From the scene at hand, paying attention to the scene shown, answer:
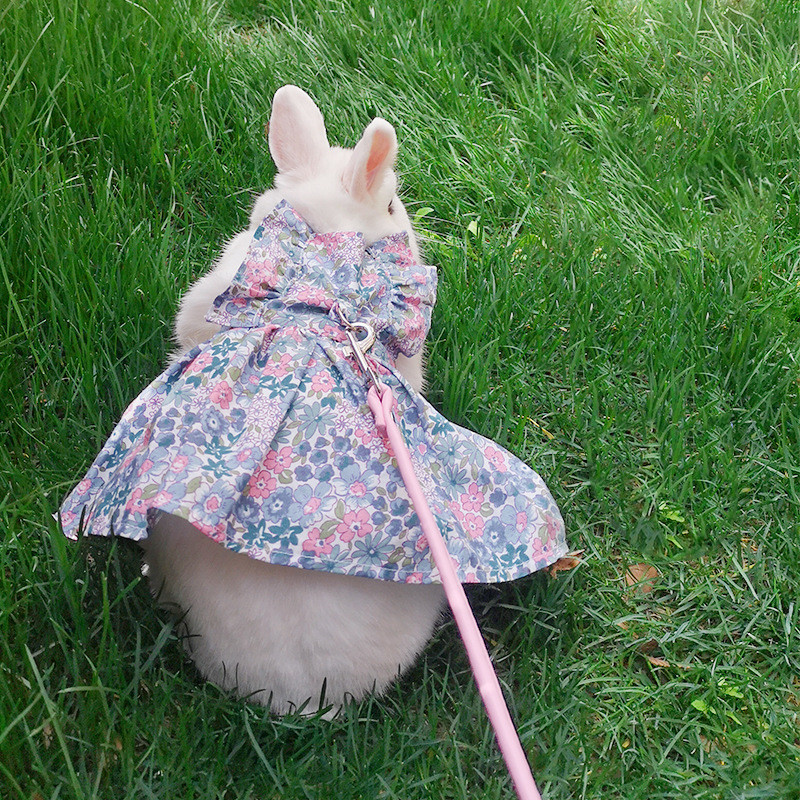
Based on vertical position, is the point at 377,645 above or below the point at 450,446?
below

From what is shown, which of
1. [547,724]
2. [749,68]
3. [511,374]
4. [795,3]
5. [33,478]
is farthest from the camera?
[795,3]

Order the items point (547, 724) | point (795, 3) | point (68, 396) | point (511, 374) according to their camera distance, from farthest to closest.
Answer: point (795, 3), point (511, 374), point (68, 396), point (547, 724)

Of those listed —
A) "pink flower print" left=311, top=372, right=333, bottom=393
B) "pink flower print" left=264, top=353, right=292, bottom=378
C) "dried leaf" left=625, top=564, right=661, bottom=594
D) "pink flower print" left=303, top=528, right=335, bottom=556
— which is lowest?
"dried leaf" left=625, top=564, right=661, bottom=594

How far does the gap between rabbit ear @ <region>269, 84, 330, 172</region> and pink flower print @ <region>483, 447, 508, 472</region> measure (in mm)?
897

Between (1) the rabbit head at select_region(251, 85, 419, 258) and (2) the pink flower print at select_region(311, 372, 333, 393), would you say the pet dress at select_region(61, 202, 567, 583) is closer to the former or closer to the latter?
(2) the pink flower print at select_region(311, 372, 333, 393)

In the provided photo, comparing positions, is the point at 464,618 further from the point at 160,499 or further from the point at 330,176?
the point at 330,176

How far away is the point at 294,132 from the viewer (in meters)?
2.50

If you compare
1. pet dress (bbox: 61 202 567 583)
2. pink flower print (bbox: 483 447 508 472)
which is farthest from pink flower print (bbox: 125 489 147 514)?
pink flower print (bbox: 483 447 508 472)

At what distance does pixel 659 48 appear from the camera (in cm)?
423

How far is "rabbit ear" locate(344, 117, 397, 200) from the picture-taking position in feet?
7.30

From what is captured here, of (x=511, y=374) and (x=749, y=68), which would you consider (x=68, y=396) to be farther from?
(x=749, y=68)

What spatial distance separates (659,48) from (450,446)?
2890 millimetres

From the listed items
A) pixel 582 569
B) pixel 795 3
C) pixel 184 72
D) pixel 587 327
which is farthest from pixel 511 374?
pixel 795 3

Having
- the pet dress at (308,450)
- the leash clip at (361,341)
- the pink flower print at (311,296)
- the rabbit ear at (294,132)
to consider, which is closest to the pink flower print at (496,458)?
the pet dress at (308,450)
